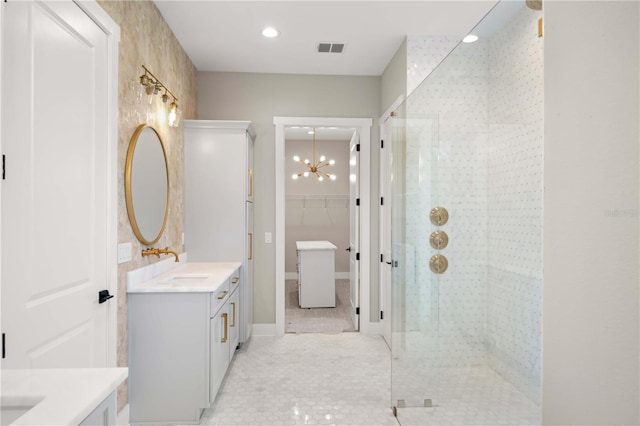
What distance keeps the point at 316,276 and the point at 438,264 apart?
10.7ft

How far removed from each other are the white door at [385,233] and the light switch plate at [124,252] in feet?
7.67

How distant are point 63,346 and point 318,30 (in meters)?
2.75

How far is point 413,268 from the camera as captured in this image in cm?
229

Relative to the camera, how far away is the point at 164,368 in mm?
2240

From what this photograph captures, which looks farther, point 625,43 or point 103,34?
point 103,34

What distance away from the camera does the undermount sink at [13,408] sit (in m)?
0.79

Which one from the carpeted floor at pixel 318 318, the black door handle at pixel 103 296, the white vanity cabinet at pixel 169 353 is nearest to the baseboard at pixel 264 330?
the carpeted floor at pixel 318 318

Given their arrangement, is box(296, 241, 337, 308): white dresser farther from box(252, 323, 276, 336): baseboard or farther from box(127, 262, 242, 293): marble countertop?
box(127, 262, 242, 293): marble countertop

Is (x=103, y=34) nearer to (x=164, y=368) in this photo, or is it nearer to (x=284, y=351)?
(x=164, y=368)

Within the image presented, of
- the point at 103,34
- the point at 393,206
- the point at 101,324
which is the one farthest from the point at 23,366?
the point at 393,206

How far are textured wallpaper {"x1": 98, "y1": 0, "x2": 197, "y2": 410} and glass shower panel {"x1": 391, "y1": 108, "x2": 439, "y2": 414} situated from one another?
1.72 metres

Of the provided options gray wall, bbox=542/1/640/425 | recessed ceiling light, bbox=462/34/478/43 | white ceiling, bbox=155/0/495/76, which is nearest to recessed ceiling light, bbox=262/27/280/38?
white ceiling, bbox=155/0/495/76

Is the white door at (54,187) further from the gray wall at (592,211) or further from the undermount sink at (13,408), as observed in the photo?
the gray wall at (592,211)

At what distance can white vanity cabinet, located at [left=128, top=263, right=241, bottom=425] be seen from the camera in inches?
87.8
